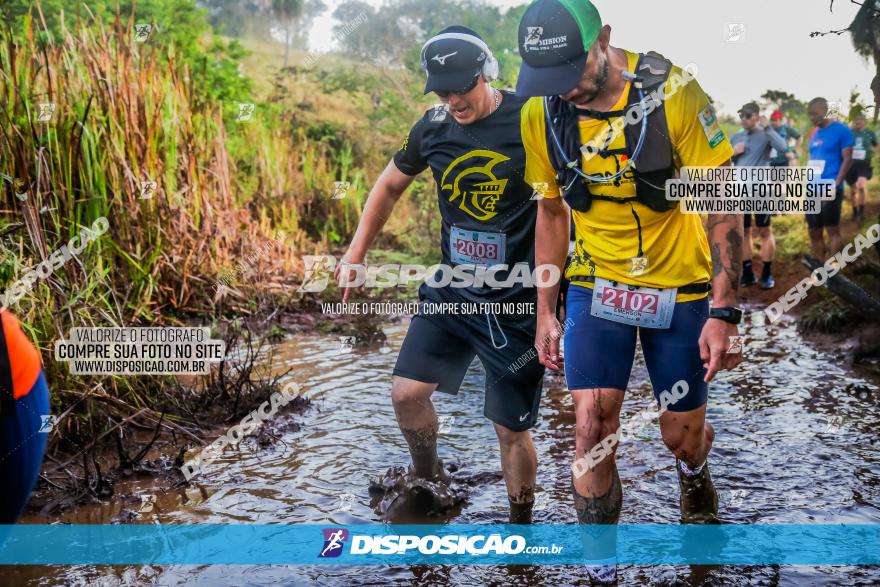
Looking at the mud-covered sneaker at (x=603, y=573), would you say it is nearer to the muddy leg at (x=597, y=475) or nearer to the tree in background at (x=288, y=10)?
the muddy leg at (x=597, y=475)

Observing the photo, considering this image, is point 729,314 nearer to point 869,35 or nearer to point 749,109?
point 869,35

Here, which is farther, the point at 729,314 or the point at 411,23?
the point at 411,23

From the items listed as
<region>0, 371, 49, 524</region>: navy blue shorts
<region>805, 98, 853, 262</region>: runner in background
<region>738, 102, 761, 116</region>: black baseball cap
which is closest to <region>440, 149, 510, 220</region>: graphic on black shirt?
<region>0, 371, 49, 524</region>: navy blue shorts

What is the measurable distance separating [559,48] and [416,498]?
2.29m

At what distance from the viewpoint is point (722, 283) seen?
132 inches

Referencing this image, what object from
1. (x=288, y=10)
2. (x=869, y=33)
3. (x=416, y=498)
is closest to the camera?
(x=416, y=498)

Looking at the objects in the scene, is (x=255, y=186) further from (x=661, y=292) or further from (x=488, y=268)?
(x=661, y=292)

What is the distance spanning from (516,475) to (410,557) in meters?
0.61

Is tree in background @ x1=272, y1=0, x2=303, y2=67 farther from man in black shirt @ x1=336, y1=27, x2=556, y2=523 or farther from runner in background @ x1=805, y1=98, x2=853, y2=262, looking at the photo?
man in black shirt @ x1=336, y1=27, x2=556, y2=523

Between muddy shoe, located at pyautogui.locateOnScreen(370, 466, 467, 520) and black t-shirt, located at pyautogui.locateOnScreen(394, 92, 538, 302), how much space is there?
0.97 m

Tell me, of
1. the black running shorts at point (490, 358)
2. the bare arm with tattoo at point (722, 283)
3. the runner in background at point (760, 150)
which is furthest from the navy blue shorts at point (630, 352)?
the runner in background at point (760, 150)

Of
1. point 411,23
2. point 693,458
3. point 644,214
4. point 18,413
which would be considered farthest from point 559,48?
point 411,23

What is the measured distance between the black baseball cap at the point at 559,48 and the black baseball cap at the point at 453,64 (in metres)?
0.58

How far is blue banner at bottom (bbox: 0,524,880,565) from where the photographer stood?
12.8 feet
